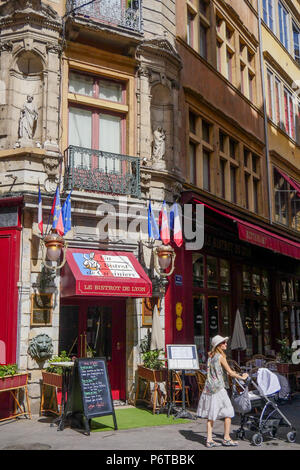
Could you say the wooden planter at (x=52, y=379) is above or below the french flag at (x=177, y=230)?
below

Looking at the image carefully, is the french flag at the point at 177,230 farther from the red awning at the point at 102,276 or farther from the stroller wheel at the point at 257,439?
the stroller wheel at the point at 257,439

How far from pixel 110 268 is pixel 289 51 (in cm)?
1681

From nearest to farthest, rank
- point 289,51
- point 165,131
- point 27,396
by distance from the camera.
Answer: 1. point 27,396
2. point 165,131
3. point 289,51

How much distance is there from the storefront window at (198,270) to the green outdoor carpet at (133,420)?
14.0ft

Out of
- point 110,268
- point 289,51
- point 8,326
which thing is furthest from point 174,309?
point 289,51

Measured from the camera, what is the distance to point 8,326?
402 inches

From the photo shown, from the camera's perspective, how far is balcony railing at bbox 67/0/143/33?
38.9 feet

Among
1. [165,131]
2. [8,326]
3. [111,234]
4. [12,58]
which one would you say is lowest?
[8,326]

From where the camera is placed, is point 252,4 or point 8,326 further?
point 252,4

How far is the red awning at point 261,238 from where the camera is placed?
12.7m

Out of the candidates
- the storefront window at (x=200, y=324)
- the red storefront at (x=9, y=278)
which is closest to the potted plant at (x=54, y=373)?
the red storefront at (x=9, y=278)

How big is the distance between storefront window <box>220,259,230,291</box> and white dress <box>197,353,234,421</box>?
7.67m
